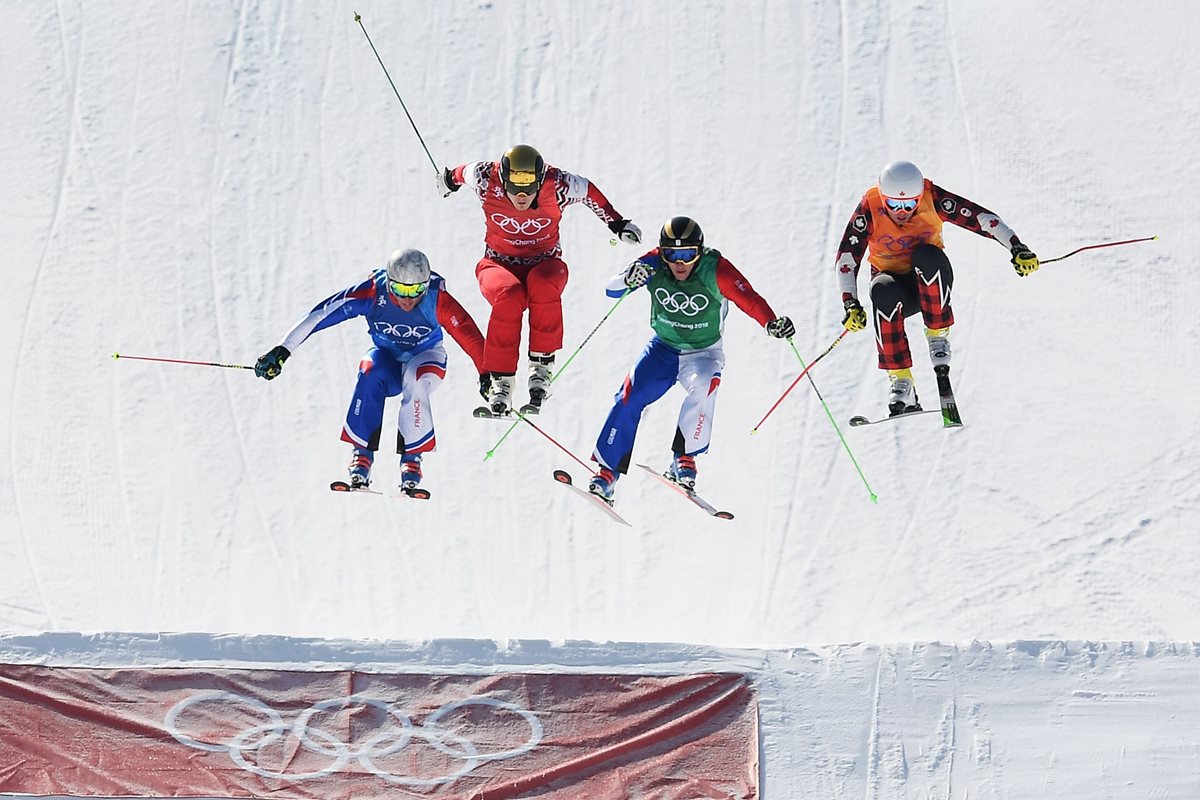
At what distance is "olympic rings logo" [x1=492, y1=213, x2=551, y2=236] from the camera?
9.34 meters

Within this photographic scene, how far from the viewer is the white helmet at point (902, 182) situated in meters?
9.10

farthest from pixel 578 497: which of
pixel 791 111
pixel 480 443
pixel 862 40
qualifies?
pixel 862 40

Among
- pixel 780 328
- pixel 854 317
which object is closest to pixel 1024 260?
pixel 854 317

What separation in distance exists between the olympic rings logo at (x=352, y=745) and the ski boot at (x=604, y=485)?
1.30 metres

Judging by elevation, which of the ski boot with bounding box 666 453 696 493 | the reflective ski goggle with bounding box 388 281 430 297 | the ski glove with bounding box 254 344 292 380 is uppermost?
the reflective ski goggle with bounding box 388 281 430 297

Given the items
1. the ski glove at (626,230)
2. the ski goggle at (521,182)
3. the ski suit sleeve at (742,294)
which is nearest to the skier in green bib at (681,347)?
the ski suit sleeve at (742,294)

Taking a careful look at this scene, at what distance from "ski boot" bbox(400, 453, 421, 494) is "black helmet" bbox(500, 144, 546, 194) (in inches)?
57.8

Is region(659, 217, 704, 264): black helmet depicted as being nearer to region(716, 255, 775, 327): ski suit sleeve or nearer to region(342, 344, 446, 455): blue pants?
region(716, 255, 775, 327): ski suit sleeve

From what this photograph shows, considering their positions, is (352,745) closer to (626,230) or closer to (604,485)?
(604,485)

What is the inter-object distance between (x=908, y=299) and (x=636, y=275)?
1.45 metres

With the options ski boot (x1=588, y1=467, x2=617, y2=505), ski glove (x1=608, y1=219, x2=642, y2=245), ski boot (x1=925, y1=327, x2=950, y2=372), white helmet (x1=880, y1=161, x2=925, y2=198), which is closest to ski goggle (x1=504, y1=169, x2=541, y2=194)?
Answer: ski glove (x1=608, y1=219, x2=642, y2=245)

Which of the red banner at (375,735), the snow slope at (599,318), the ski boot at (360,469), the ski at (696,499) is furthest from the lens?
the snow slope at (599,318)

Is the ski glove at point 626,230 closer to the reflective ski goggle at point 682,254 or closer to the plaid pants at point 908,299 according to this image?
the reflective ski goggle at point 682,254

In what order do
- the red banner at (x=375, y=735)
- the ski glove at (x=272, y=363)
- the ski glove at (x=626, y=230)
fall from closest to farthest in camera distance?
the red banner at (x=375, y=735) → the ski glove at (x=272, y=363) → the ski glove at (x=626, y=230)
